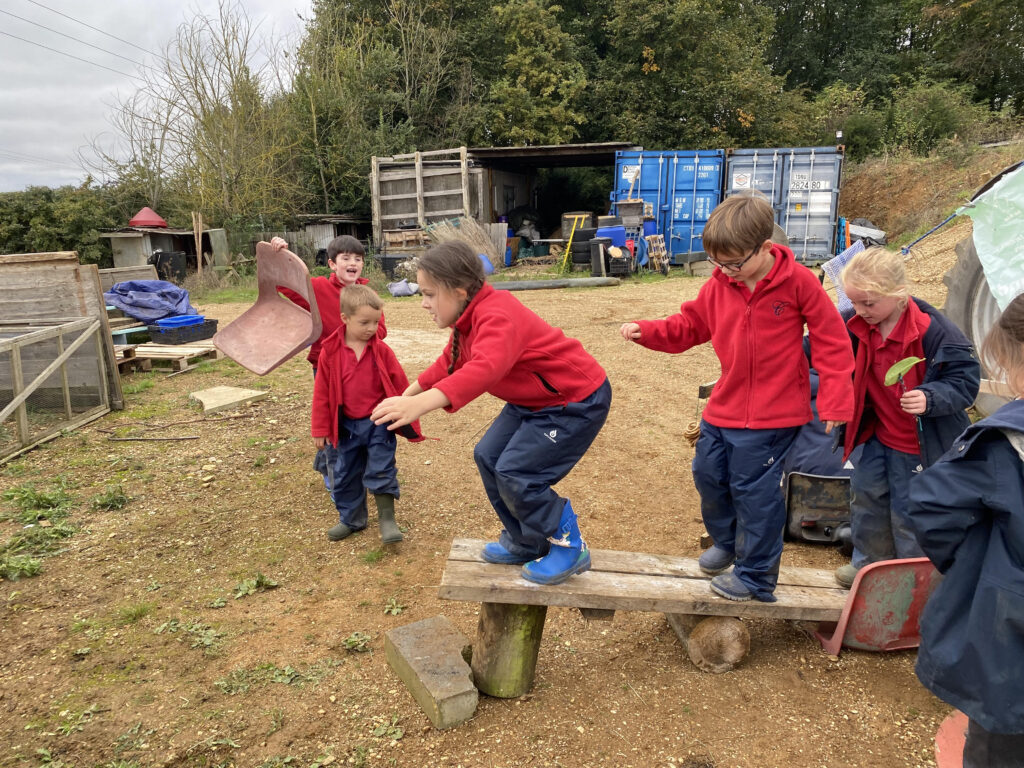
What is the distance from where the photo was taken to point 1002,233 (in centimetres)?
417

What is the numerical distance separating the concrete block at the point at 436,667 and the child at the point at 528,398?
1.52 ft

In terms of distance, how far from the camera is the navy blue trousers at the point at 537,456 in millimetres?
2641

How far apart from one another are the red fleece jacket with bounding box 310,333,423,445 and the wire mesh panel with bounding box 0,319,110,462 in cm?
334

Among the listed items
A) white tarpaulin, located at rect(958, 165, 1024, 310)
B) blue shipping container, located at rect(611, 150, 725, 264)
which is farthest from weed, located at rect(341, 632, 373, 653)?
→ blue shipping container, located at rect(611, 150, 725, 264)

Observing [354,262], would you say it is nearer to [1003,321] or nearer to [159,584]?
[159,584]

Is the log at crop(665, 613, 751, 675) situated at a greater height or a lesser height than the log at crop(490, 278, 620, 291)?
lesser

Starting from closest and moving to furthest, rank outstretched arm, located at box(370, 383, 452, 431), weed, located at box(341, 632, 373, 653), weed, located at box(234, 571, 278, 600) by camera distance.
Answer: outstretched arm, located at box(370, 383, 452, 431) → weed, located at box(341, 632, 373, 653) → weed, located at box(234, 571, 278, 600)

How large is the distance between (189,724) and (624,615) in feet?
6.53

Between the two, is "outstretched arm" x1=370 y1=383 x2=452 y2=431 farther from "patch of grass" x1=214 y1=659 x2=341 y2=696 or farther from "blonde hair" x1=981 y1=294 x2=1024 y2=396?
"blonde hair" x1=981 y1=294 x2=1024 y2=396

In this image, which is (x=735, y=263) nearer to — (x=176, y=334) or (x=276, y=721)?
(x=276, y=721)

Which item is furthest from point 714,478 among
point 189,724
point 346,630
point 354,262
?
point 354,262

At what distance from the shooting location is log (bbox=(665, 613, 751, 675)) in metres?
2.82

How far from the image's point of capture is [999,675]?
5.52ft

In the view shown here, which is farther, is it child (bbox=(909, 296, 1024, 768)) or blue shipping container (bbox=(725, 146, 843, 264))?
blue shipping container (bbox=(725, 146, 843, 264))
